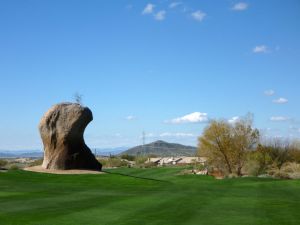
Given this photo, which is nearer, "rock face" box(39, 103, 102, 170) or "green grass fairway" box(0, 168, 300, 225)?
"green grass fairway" box(0, 168, 300, 225)

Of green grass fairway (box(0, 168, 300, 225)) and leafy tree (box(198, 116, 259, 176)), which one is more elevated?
leafy tree (box(198, 116, 259, 176))

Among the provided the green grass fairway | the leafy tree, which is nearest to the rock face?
the green grass fairway

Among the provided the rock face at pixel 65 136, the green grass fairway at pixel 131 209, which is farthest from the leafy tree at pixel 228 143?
the green grass fairway at pixel 131 209

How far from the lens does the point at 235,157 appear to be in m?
49.9

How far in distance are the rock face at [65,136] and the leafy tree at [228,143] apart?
16052mm

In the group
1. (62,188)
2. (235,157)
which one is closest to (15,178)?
(62,188)

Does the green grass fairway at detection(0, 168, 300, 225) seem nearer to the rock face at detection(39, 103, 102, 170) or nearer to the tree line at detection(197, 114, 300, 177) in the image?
the rock face at detection(39, 103, 102, 170)

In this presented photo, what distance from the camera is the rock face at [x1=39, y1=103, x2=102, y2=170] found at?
124 ft

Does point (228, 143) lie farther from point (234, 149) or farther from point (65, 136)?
point (65, 136)

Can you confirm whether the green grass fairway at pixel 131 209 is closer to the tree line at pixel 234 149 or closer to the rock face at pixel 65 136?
the rock face at pixel 65 136

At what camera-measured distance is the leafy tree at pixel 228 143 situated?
49969 millimetres

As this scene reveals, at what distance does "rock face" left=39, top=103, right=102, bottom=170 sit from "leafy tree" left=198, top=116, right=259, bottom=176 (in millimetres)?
16052

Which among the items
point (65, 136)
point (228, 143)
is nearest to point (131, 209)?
point (65, 136)

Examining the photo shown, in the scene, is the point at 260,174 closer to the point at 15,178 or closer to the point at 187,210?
the point at 15,178
